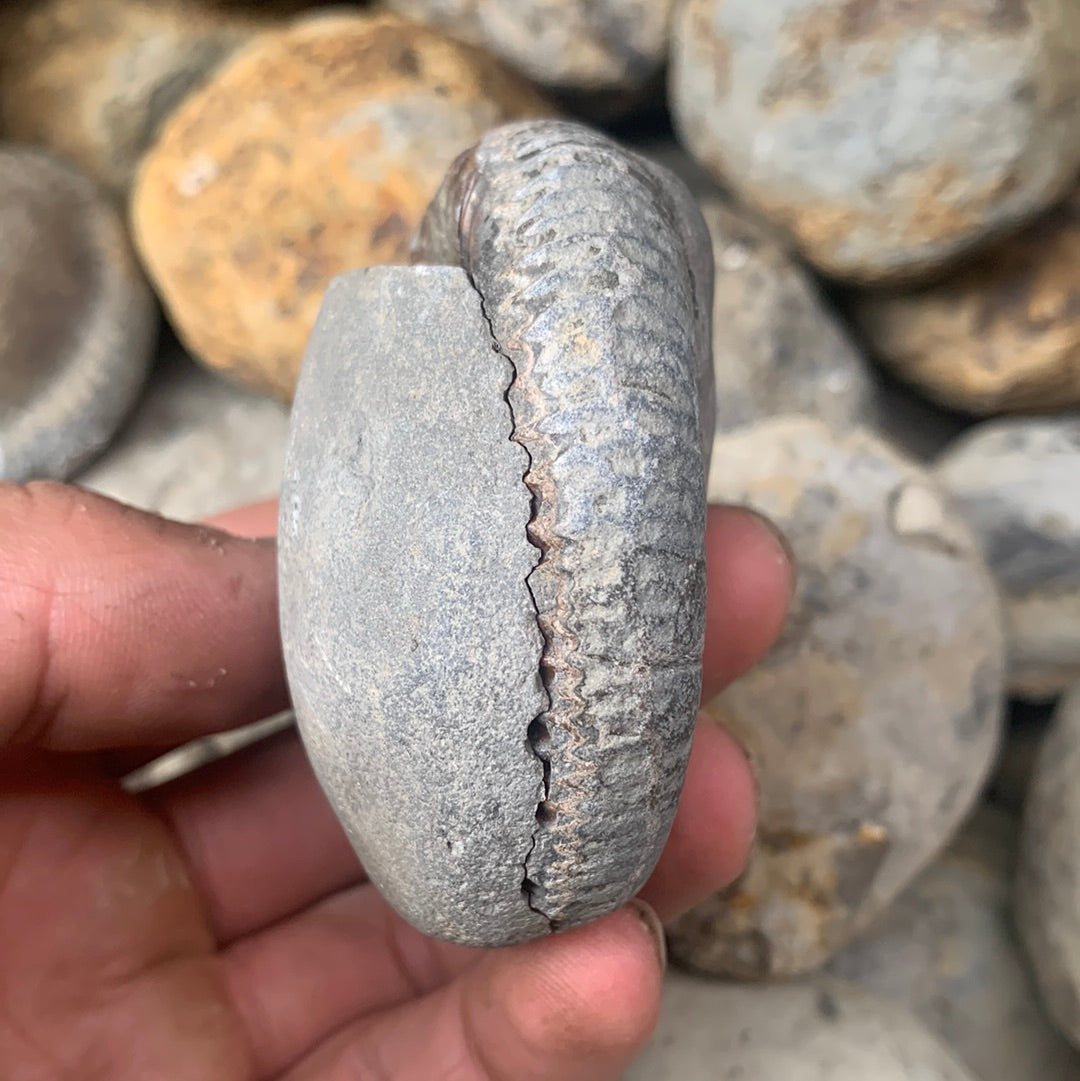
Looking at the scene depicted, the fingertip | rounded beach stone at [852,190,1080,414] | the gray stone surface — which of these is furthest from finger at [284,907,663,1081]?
rounded beach stone at [852,190,1080,414]

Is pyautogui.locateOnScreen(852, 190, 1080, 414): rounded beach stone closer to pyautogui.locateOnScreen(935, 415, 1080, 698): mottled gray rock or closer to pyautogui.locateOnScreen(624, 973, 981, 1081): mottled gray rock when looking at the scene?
pyautogui.locateOnScreen(935, 415, 1080, 698): mottled gray rock

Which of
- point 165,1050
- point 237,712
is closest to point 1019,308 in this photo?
point 237,712

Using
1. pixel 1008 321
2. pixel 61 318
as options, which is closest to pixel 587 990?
pixel 1008 321

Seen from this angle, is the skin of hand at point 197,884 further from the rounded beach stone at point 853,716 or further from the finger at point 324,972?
the rounded beach stone at point 853,716

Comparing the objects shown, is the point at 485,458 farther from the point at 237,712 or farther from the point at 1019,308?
the point at 1019,308

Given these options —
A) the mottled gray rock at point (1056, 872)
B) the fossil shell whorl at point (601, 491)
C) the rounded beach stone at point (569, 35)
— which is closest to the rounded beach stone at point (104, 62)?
the rounded beach stone at point (569, 35)

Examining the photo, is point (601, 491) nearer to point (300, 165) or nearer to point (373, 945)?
point (373, 945)

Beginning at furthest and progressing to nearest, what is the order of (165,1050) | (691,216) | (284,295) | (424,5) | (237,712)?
(424,5), (284,295), (237,712), (165,1050), (691,216)
